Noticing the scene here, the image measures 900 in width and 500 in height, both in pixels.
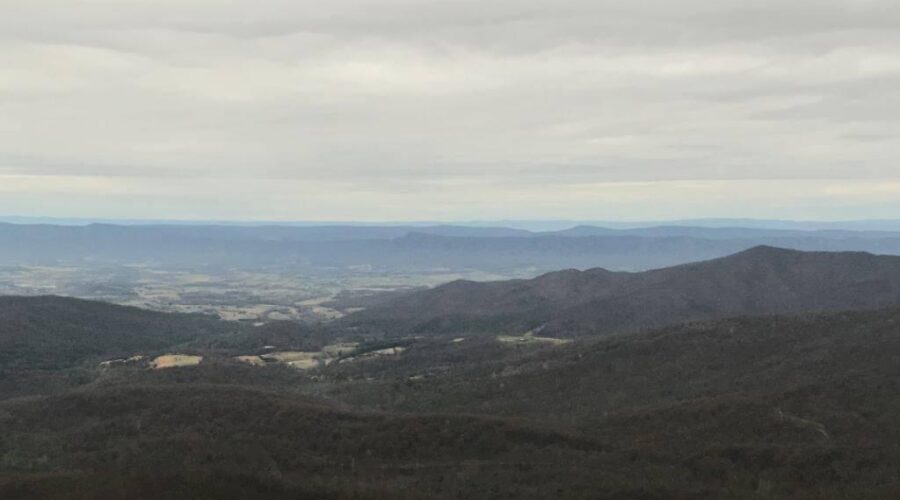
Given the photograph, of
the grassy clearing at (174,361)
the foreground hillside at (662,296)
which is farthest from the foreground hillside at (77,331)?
the foreground hillside at (662,296)

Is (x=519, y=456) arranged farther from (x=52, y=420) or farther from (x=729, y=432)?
(x=52, y=420)

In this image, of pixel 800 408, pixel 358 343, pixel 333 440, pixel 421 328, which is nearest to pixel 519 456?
pixel 333 440

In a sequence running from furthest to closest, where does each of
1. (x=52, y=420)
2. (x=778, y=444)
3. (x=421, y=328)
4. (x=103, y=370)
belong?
1. (x=421, y=328)
2. (x=103, y=370)
3. (x=52, y=420)
4. (x=778, y=444)

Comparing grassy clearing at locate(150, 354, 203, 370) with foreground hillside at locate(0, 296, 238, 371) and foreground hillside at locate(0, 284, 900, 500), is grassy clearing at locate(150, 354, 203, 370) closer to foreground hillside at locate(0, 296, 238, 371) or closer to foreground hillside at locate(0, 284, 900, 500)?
foreground hillside at locate(0, 284, 900, 500)

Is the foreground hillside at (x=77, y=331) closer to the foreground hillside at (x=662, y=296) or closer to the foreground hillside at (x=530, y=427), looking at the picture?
the foreground hillside at (x=530, y=427)

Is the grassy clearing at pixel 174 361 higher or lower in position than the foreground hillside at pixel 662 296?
lower

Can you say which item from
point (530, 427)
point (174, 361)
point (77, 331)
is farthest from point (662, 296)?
point (530, 427)

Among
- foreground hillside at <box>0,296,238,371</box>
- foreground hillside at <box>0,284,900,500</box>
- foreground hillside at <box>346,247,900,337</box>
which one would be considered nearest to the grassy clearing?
foreground hillside at <box>0,284,900,500</box>

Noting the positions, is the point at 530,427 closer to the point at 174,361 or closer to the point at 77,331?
the point at 174,361

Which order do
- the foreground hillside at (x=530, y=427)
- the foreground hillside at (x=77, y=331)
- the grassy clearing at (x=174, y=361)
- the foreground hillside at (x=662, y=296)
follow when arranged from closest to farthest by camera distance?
1. the foreground hillside at (x=530, y=427)
2. the grassy clearing at (x=174, y=361)
3. the foreground hillside at (x=77, y=331)
4. the foreground hillside at (x=662, y=296)
